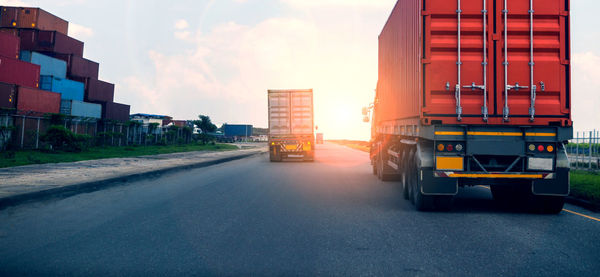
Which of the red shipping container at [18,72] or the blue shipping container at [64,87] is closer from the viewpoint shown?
the red shipping container at [18,72]

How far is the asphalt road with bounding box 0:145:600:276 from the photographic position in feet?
12.1

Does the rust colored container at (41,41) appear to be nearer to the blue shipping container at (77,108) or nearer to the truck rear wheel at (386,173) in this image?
the blue shipping container at (77,108)

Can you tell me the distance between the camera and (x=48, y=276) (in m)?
3.38

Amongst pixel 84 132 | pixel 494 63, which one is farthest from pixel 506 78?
pixel 84 132

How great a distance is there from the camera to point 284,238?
15.7ft

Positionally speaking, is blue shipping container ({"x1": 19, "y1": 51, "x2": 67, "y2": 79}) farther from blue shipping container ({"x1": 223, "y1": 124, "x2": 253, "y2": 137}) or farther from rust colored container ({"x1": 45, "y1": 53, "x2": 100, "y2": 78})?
blue shipping container ({"x1": 223, "y1": 124, "x2": 253, "y2": 137})

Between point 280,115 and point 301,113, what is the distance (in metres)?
1.15

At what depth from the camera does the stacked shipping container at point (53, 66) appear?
34500 millimetres

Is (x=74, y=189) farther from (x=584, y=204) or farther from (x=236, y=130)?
(x=236, y=130)

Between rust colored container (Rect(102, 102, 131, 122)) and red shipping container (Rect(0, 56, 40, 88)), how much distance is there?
1356cm

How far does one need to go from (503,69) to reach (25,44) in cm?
5333

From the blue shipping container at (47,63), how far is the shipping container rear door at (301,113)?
103 feet

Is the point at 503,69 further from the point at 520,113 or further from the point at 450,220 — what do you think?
the point at 450,220

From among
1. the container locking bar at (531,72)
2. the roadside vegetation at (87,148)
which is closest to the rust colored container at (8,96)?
the roadside vegetation at (87,148)
